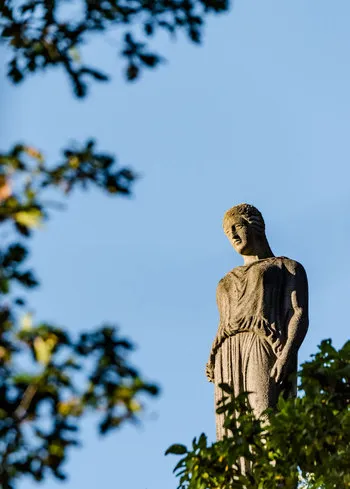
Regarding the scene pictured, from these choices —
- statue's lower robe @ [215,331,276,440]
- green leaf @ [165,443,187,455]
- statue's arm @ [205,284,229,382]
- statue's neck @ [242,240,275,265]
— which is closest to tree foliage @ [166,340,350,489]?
green leaf @ [165,443,187,455]

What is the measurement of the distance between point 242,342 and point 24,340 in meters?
6.02

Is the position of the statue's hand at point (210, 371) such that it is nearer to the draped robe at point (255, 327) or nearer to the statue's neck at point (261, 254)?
the draped robe at point (255, 327)

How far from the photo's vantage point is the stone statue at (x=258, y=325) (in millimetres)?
11562

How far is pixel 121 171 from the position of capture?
6492 mm

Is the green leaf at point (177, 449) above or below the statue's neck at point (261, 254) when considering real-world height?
below

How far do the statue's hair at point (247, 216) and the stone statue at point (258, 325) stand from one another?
0.05m

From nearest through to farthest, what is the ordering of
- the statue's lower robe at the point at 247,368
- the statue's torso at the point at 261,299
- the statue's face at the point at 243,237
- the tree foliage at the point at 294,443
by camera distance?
the tree foliage at the point at 294,443, the statue's lower robe at the point at 247,368, the statue's torso at the point at 261,299, the statue's face at the point at 243,237

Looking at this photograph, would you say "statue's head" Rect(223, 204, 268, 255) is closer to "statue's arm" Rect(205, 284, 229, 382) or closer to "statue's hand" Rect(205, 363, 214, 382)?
"statue's arm" Rect(205, 284, 229, 382)

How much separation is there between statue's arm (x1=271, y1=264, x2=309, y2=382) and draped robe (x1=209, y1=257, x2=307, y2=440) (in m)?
0.01

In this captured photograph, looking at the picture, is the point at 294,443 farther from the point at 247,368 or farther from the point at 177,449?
the point at 247,368

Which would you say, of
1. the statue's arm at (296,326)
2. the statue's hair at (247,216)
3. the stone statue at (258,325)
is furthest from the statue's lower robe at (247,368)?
the statue's hair at (247,216)

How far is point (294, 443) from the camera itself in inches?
377

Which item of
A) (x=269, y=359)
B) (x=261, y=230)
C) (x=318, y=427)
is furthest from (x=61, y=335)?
(x=261, y=230)

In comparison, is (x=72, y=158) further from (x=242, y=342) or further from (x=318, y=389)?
(x=242, y=342)
